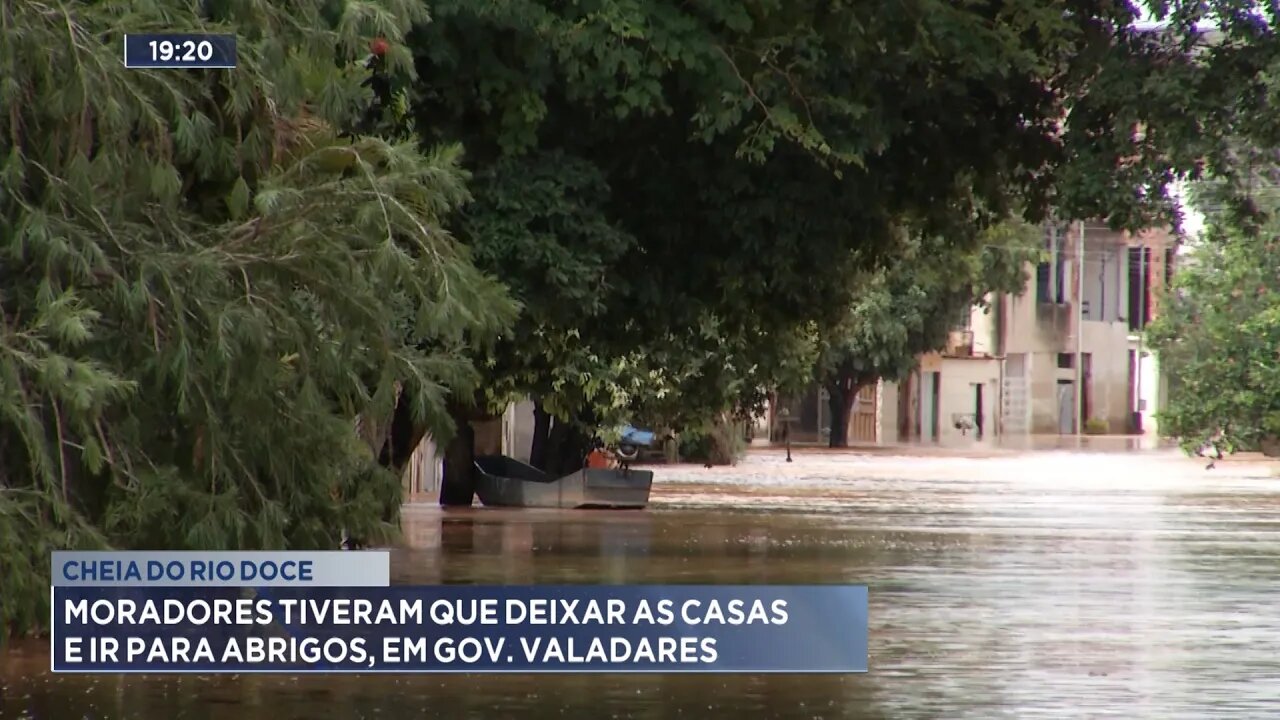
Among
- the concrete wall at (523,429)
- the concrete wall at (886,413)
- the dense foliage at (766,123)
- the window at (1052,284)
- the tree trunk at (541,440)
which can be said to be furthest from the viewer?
the window at (1052,284)

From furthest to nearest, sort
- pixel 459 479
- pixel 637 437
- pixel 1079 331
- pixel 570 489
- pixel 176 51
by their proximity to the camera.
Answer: pixel 1079 331 → pixel 637 437 → pixel 570 489 → pixel 459 479 → pixel 176 51

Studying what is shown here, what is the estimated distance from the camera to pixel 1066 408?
346ft

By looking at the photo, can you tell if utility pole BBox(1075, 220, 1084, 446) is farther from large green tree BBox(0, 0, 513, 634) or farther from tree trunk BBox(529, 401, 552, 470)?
large green tree BBox(0, 0, 513, 634)

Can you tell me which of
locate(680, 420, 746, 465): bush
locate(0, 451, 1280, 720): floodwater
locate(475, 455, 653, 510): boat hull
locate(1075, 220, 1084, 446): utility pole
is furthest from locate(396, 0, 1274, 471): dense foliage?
locate(1075, 220, 1084, 446): utility pole

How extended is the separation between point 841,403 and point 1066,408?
21.5 metres

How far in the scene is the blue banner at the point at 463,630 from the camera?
440 inches

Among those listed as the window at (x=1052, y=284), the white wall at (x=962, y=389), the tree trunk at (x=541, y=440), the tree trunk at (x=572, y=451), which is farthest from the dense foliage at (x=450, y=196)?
the window at (x=1052, y=284)

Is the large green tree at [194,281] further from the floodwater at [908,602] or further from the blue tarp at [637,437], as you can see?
the blue tarp at [637,437]

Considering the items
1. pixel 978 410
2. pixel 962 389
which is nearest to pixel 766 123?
pixel 962 389

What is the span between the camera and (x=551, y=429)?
42.2 metres

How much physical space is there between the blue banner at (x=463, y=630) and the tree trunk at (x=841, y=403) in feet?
226

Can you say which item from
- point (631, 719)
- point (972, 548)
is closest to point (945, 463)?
point (972, 548)

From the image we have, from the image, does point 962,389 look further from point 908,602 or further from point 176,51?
point 176,51

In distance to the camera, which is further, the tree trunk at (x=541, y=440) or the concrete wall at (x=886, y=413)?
the concrete wall at (x=886, y=413)
